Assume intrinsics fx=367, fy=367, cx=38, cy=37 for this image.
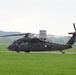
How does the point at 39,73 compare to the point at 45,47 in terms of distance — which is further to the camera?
the point at 45,47

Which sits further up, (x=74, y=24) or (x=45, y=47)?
(x=74, y=24)

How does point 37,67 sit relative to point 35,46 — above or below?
above

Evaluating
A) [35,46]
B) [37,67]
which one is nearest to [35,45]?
[35,46]

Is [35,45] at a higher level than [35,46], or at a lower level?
higher

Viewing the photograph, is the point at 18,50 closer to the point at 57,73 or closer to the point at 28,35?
the point at 28,35

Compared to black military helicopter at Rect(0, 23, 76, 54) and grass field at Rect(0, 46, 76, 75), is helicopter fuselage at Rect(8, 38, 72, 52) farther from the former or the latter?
grass field at Rect(0, 46, 76, 75)

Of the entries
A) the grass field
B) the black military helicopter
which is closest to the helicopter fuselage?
the black military helicopter

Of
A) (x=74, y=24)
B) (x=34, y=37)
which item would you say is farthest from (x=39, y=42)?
(x=74, y=24)

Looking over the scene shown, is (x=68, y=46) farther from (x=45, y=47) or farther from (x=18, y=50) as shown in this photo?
(x=18, y=50)

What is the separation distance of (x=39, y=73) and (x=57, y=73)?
110cm

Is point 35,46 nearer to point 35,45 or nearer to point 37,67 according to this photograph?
point 35,45

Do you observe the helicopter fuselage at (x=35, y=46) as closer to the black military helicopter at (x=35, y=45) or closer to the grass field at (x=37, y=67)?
the black military helicopter at (x=35, y=45)

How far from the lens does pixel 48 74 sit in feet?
71.9

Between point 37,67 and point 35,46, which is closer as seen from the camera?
point 37,67
